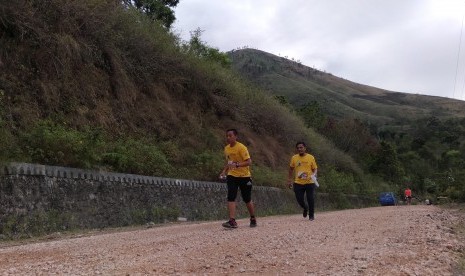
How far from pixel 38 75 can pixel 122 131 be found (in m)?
3.38

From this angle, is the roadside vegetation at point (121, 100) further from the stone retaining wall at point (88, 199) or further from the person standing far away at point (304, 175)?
the person standing far away at point (304, 175)

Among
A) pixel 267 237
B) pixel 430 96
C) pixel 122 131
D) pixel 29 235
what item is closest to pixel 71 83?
pixel 122 131

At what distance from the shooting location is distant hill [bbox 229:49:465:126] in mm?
98750

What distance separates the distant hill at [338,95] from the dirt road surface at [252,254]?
263 ft

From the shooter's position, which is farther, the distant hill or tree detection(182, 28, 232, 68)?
the distant hill

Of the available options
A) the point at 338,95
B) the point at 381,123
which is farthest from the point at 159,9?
the point at 338,95

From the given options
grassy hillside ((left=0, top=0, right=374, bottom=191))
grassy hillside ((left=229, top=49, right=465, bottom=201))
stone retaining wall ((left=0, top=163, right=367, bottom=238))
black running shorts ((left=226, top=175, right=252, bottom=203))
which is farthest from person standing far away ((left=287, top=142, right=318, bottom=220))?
grassy hillside ((left=229, top=49, right=465, bottom=201))

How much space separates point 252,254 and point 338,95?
118m

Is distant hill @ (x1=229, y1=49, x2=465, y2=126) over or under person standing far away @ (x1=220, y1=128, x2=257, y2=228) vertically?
over

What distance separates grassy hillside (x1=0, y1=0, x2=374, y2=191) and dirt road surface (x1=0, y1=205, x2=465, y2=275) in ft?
13.1

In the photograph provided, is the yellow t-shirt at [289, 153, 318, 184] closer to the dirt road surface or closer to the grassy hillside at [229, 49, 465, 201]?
the dirt road surface

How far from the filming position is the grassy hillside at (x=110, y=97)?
12086mm

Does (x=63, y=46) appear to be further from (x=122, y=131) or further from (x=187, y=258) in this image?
(x=187, y=258)

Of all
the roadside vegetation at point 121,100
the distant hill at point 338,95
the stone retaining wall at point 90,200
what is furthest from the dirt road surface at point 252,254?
the distant hill at point 338,95
